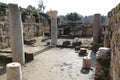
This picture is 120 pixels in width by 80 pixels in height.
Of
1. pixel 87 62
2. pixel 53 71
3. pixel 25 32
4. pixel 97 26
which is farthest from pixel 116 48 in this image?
pixel 25 32

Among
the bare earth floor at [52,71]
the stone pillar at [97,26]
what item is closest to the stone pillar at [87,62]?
the bare earth floor at [52,71]

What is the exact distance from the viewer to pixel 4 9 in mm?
15164

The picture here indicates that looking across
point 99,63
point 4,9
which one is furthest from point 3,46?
point 99,63

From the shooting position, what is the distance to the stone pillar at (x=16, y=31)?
28.1 feet

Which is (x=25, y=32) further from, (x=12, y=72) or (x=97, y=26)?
(x=12, y=72)

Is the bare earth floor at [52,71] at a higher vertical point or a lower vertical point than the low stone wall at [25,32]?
lower

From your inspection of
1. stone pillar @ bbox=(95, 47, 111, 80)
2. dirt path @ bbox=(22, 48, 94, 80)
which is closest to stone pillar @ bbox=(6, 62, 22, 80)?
dirt path @ bbox=(22, 48, 94, 80)

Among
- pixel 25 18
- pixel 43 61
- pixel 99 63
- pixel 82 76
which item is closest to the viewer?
pixel 99 63

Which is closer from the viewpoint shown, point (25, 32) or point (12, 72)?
point (12, 72)

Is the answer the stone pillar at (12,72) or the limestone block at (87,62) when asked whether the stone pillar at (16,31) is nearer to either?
the stone pillar at (12,72)

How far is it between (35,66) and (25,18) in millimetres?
10985

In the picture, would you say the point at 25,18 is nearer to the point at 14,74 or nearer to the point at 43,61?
the point at 43,61

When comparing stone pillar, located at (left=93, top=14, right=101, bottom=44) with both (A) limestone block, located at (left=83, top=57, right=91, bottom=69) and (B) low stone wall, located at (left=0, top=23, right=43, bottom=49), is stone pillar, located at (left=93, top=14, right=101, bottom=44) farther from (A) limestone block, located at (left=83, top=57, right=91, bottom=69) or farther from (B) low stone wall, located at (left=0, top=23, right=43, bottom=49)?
(B) low stone wall, located at (left=0, top=23, right=43, bottom=49)

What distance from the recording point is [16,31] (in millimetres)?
8703
